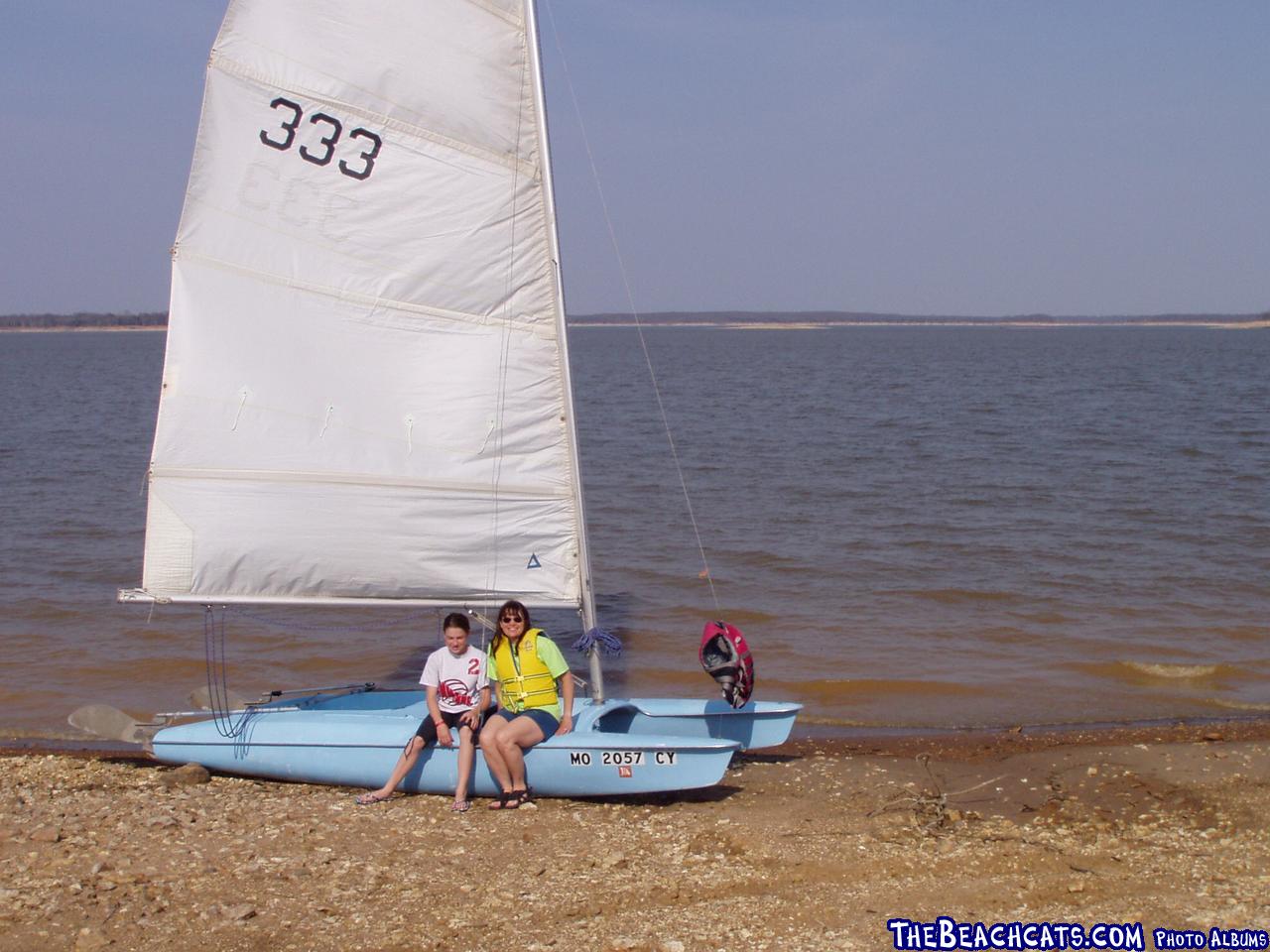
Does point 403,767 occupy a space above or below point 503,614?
below

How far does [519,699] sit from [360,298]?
234 centimetres

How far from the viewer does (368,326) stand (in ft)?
22.7

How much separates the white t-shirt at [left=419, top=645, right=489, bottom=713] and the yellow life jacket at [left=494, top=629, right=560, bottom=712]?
0.39 ft

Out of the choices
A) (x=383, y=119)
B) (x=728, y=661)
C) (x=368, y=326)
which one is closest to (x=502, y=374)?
(x=368, y=326)

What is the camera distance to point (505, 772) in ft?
21.2

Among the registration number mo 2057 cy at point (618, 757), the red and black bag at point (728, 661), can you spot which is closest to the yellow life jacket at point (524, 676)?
the registration number mo 2057 cy at point (618, 757)

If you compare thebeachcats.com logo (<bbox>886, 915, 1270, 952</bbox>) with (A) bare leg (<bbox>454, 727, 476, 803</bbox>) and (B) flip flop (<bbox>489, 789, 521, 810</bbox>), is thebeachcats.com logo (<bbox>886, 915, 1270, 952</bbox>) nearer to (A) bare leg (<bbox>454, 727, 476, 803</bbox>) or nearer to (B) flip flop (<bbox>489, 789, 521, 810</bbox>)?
(B) flip flop (<bbox>489, 789, 521, 810</bbox>)

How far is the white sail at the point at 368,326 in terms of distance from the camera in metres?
6.66

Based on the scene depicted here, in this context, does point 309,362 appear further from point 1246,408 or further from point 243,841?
point 1246,408

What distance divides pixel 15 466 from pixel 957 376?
34.5m

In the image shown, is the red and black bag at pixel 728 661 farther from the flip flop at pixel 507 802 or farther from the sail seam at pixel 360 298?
the sail seam at pixel 360 298

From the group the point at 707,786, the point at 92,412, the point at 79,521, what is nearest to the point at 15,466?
the point at 79,521

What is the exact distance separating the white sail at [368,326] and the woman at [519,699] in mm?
658

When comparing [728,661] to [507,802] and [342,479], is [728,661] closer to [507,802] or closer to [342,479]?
[507,802]
